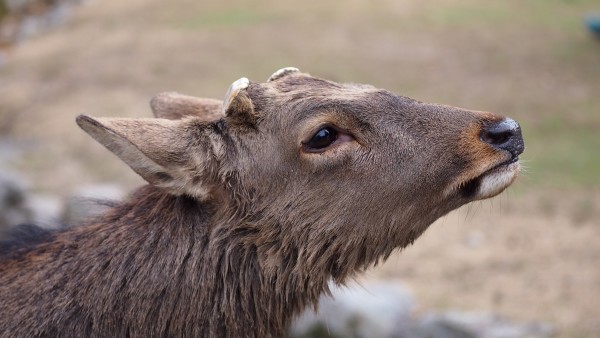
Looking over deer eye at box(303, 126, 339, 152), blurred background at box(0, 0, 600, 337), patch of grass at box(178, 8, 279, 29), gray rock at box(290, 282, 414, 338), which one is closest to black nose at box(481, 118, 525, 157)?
deer eye at box(303, 126, 339, 152)

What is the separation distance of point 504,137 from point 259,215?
1.27m

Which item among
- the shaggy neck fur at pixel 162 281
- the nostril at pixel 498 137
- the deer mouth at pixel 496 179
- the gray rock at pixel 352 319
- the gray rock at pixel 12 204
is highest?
the gray rock at pixel 12 204

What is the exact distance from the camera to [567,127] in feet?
47.2

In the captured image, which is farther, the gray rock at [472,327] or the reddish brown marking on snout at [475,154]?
the gray rock at [472,327]

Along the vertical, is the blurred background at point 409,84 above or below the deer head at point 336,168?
above

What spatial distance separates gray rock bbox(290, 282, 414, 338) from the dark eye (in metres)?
3.50

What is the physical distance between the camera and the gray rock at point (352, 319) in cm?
779

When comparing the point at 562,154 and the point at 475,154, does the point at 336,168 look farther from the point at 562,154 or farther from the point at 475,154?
the point at 562,154

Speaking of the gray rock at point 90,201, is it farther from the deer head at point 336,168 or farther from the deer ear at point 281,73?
the deer ear at point 281,73

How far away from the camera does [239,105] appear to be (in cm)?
420

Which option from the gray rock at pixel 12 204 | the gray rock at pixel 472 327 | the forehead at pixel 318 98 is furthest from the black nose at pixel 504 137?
the gray rock at pixel 12 204

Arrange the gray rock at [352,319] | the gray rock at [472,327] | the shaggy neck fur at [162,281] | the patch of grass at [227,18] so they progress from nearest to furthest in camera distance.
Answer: the shaggy neck fur at [162,281] < the gray rock at [352,319] < the gray rock at [472,327] < the patch of grass at [227,18]

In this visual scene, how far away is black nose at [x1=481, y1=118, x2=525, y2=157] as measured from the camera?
4137 millimetres

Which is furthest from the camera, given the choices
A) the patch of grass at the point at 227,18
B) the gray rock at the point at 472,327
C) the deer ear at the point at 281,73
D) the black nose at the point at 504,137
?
the patch of grass at the point at 227,18
